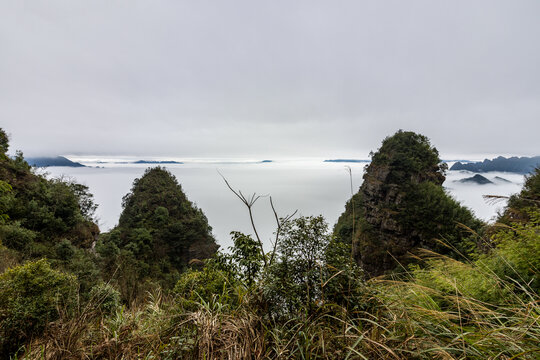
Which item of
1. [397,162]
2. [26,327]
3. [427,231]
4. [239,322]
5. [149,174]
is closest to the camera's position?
[239,322]

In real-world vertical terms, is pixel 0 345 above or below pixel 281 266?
below

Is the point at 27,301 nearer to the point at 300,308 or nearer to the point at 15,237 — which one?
the point at 300,308

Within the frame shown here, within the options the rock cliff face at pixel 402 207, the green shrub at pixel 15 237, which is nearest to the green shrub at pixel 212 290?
the green shrub at pixel 15 237

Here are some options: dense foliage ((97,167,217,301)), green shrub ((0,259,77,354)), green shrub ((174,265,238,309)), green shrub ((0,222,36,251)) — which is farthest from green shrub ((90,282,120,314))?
dense foliage ((97,167,217,301))

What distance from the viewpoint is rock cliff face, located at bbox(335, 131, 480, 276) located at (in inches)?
942

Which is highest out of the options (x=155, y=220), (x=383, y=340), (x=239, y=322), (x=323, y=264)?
(x=323, y=264)

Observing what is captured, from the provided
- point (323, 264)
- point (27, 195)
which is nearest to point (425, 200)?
point (323, 264)

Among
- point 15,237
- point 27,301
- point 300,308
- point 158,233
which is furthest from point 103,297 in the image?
point 158,233

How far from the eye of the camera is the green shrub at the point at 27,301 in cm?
382

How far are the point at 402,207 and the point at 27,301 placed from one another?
28.5 metres

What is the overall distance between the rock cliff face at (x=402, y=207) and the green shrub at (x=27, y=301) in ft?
75.6

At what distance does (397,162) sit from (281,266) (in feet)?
97.9

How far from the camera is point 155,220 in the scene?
31.1 meters

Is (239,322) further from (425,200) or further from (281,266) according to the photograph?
(425,200)
